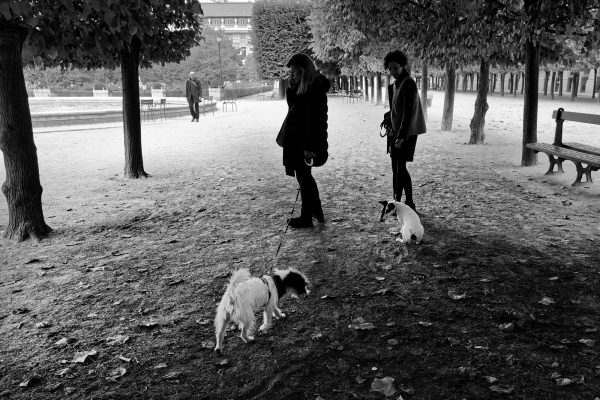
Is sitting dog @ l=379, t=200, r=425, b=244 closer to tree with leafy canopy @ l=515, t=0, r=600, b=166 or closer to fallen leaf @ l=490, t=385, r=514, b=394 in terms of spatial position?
fallen leaf @ l=490, t=385, r=514, b=394

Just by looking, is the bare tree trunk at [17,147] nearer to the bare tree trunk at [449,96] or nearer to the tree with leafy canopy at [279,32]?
the bare tree trunk at [449,96]

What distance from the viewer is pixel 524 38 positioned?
30.5 feet

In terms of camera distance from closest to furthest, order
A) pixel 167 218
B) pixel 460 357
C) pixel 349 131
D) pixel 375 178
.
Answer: pixel 460 357
pixel 167 218
pixel 375 178
pixel 349 131

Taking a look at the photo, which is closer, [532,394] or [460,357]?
[532,394]

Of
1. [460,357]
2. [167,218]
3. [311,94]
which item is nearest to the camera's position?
[460,357]

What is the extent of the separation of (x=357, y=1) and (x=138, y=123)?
553 cm

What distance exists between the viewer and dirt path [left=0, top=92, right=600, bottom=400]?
3.38 metres

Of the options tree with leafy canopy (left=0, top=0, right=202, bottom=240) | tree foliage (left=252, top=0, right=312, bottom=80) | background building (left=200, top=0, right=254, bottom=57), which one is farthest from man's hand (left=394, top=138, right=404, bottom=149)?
background building (left=200, top=0, right=254, bottom=57)

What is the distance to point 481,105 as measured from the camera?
46.5ft

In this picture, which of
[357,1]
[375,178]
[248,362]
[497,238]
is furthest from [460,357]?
[357,1]

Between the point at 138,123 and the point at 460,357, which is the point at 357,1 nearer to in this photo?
the point at 138,123

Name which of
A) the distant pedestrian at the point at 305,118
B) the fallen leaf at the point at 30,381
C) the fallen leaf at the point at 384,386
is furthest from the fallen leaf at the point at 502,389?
the distant pedestrian at the point at 305,118

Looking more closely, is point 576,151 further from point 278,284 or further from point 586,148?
point 278,284

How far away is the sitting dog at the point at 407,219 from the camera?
5.82m
